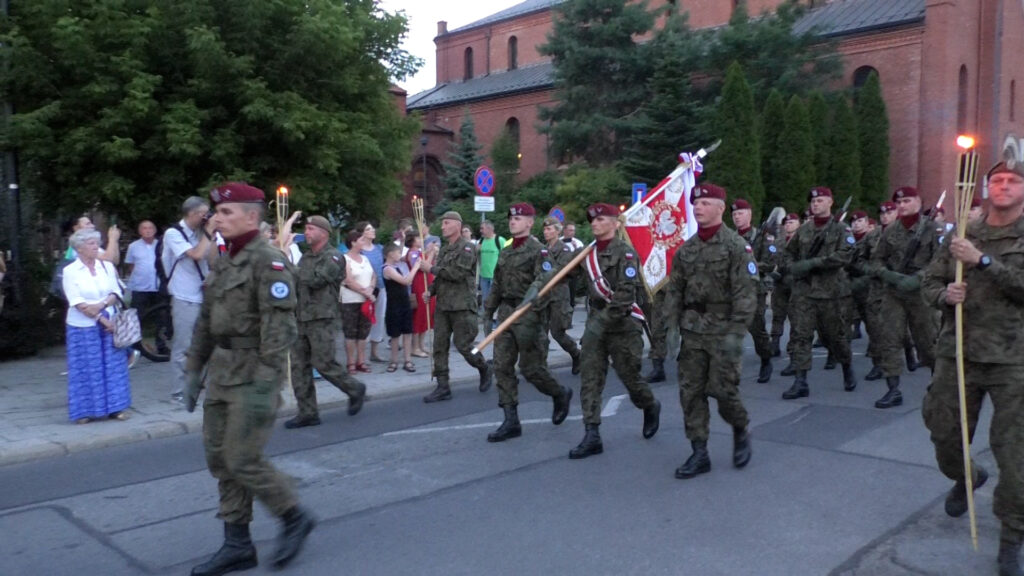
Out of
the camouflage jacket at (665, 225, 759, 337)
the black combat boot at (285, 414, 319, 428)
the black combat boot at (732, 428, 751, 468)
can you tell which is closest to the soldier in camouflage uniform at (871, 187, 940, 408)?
the black combat boot at (732, 428, 751, 468)

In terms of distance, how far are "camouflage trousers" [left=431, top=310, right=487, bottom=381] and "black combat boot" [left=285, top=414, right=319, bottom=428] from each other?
152 cm

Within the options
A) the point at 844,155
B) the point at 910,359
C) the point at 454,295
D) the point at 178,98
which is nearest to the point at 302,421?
the point at 454,295

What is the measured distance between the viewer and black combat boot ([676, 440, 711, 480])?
6.40 metres

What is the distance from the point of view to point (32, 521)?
18.8 feet

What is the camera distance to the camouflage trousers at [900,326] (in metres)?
8.88

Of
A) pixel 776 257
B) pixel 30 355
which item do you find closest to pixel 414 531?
pixel 776 257

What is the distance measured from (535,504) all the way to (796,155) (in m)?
28.7

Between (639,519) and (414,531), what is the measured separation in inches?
54.2

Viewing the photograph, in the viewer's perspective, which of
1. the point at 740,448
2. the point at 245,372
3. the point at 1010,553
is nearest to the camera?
the point at 1010,553

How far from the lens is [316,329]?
8391 millimetres

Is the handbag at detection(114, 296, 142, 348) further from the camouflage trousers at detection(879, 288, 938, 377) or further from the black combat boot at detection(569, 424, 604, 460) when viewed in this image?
the camouflage trousers at detection(879, 288, 938, 377)

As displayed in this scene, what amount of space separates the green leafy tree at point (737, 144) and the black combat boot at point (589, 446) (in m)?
24.2

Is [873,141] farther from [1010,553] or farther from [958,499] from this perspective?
[1010,553]

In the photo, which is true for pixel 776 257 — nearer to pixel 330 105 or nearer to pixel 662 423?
pixel 662 423
